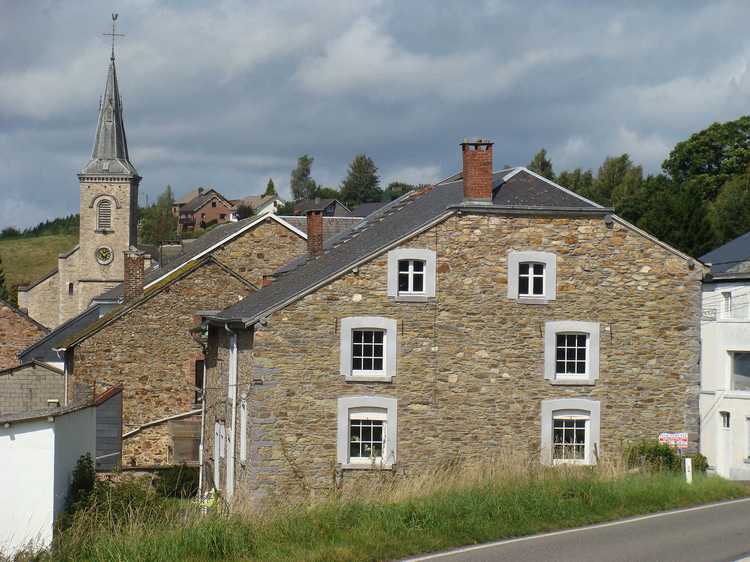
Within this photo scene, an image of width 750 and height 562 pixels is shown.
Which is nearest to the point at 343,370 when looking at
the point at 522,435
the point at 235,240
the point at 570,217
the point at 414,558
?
the point at 522,435

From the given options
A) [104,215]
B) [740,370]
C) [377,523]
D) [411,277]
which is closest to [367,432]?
[411,277]

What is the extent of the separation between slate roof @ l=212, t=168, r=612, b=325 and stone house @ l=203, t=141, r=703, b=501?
0.07 meters

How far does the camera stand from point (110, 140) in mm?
93500

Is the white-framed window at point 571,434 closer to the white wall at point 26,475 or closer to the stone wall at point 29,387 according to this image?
the white wall at point 26,475

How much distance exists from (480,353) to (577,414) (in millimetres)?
2945

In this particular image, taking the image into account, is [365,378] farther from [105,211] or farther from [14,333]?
[105,211]

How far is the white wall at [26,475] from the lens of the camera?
2608 cm

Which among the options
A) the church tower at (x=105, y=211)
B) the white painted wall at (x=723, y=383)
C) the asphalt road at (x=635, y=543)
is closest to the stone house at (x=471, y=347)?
the white painted wall at (x=723, y=383)

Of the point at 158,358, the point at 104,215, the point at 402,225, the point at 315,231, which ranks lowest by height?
the point at 158,358

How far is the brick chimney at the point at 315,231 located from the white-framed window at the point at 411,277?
25.8ft

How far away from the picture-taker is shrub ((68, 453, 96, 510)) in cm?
2756

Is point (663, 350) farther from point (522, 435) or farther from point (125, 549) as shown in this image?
point (125, 549)

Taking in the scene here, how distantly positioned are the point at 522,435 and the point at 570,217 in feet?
18.2

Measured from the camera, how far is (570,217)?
2919cm
